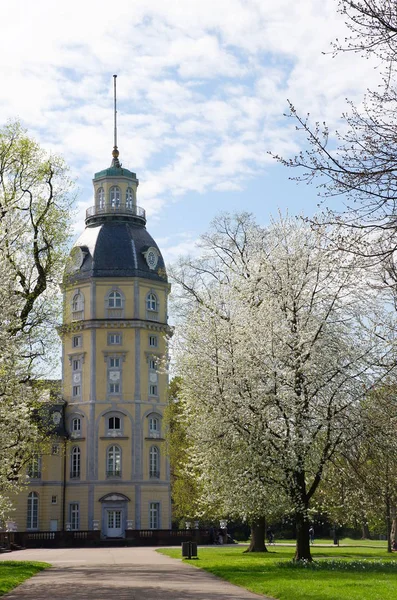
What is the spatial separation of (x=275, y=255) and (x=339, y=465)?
25.4 ft

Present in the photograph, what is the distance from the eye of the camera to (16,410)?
27.0 metres

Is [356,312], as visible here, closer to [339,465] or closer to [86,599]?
[339,465]

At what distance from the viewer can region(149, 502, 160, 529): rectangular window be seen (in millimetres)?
67625

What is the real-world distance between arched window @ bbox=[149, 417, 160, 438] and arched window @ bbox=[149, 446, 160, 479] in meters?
1.02

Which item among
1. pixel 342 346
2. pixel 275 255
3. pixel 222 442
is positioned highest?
pixel 275 255

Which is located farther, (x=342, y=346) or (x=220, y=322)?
(x=220, y=322)

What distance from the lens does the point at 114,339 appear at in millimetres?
69500

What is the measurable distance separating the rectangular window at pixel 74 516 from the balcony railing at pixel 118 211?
24.1m

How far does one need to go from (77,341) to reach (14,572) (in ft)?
145

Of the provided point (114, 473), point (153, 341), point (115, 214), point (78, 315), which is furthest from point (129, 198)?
point (114, 473)

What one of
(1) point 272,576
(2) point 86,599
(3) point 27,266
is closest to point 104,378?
(3) point 27,266

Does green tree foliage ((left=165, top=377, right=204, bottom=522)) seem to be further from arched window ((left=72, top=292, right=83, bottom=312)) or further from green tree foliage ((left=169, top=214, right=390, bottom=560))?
green tree foliage ((left=169, top=214, right=390, bottom=560))

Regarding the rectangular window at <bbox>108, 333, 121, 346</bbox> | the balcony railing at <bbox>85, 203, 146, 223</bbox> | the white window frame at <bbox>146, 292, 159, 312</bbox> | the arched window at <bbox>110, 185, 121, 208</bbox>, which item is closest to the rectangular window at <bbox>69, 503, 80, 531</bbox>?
the rectangular window at <bbox>108, 333, 121, 346</bbox>

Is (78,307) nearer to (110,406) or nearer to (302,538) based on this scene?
(110,406)
